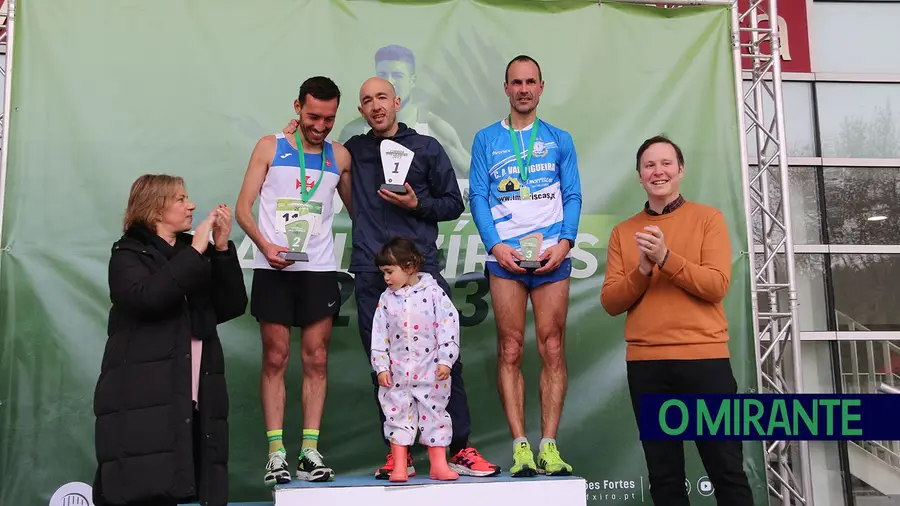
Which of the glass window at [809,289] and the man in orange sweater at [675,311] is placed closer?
the man in orange sweater at [675,311]

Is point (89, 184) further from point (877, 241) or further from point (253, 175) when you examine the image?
point (877, 241)

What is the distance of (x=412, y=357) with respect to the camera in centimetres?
345

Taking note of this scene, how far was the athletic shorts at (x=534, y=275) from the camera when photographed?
3.85m

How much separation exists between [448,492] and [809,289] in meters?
3.75

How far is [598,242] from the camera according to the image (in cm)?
493

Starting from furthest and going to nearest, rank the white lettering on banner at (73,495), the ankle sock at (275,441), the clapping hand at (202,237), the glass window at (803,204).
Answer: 1. the glass window at (803,204)
2. the white lettering on banner at (73,495)
3. the ankle sock at (275,441)
4. the clapping hand at (202,237)

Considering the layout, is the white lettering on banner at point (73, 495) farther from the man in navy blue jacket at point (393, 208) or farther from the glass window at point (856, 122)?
the glass window at point (856, 122)

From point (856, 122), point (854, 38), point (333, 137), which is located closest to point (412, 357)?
point (333, 137)

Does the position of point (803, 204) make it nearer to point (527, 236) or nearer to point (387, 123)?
point (527, 236)

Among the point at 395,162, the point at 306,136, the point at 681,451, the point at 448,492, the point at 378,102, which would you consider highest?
the point at 378,102

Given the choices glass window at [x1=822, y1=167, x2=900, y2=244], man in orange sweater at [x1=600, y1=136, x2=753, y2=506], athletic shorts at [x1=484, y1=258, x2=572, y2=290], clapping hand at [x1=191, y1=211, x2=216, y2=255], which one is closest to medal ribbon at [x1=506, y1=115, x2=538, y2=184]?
athletic shorts at [x1=484, y1=258, x2=572, y2=290]

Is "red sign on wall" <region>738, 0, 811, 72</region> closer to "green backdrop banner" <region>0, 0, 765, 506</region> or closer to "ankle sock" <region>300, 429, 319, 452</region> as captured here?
"green backdrop banner" <region>0, 0, 765, 506</region>

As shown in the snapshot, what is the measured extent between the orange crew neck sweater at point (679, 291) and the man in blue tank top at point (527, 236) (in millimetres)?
463

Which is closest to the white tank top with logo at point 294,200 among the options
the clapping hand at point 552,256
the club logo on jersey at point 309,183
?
the club logo on jersey at point 309,183
